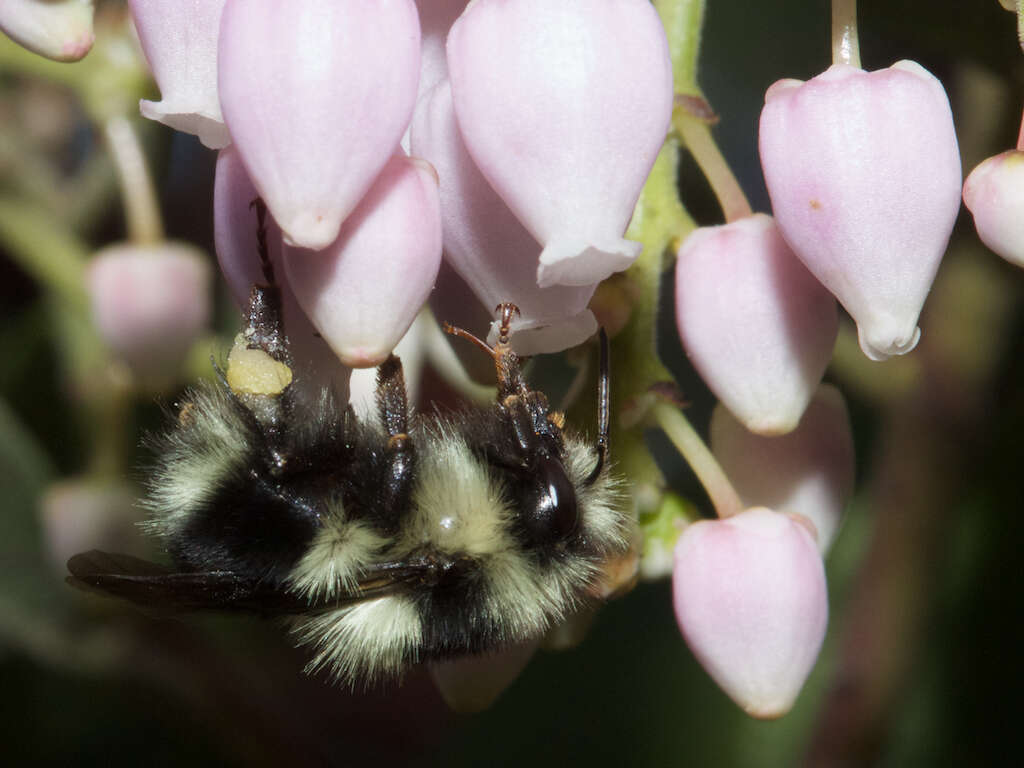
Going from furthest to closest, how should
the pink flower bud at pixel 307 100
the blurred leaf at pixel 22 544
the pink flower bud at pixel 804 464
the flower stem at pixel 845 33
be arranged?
the blurred leaf at pixel 22 544, the pink flower bud at pixel 804 464, the flower stem at pixel 845 33, the pink flower bud at pixel 307 100

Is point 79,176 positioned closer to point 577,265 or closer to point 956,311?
point 956,311

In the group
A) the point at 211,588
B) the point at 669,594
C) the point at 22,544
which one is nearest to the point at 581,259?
the point at 211,588

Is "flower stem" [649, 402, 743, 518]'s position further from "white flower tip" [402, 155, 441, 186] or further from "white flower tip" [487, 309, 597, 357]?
"white flower tip" [402, 155, 441, 186]

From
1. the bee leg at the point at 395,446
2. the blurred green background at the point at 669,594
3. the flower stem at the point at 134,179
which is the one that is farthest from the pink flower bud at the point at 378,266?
the flower stem at the point at 134,179

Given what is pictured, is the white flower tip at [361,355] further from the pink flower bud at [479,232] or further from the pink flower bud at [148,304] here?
the pink flower bud at [148,304]

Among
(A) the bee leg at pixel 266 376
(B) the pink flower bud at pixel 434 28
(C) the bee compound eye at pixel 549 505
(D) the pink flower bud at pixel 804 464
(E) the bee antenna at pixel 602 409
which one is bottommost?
(D) the pink flower bud at pixel 804 464

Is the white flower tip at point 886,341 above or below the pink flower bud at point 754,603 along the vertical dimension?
above
